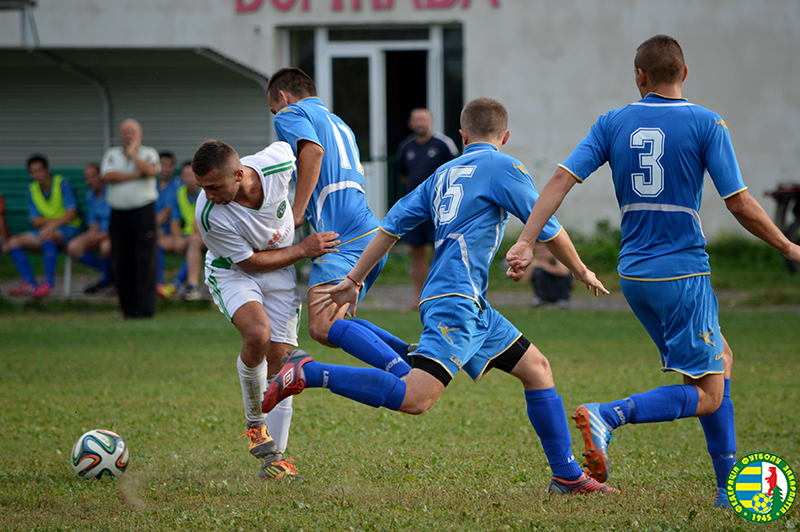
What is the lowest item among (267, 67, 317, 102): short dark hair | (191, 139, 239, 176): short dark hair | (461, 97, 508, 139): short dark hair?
(191, 139, 239, 176): short dark hair

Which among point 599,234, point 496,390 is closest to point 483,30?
point 599,234

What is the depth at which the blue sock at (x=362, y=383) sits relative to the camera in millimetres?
3979

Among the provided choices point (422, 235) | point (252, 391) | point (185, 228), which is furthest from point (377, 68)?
point (252, 391)

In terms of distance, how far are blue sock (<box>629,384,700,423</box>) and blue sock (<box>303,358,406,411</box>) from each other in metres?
1.10

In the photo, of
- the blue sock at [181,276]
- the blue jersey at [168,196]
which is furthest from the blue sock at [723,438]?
the blue jersey at [168,196]

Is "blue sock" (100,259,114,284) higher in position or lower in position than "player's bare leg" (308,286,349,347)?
lower

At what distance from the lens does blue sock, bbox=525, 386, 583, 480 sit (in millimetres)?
4199

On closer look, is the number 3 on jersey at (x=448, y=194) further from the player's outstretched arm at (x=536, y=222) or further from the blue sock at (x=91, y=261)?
the blue sock at (x=91, y=261)

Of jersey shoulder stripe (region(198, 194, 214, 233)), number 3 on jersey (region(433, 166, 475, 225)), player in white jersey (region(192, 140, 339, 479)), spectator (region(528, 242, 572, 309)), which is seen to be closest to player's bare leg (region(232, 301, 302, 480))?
player in white jersey (region(192, 140, 339, 479))

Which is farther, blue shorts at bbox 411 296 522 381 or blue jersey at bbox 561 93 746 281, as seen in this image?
blue shorts at bbox 411 296 522 381

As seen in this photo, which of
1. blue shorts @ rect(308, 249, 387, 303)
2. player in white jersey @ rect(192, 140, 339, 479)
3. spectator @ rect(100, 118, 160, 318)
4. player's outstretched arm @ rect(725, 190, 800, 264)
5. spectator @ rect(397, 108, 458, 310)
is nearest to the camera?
player's outstretched arm @ rect(725, 190, 800, 264)

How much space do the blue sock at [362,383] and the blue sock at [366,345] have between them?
18.1 inches

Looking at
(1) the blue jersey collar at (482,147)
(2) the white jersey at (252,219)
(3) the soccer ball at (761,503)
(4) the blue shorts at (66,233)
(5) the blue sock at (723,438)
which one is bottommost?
(4) the blue shorts at (66,233)

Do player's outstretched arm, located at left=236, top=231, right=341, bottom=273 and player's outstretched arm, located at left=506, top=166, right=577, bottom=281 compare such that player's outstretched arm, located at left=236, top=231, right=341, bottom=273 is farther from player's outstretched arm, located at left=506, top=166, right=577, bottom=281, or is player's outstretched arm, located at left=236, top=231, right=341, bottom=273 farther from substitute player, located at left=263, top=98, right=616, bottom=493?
player's outstretched arm, located at left=506, top=166, right=577, bottom=281
